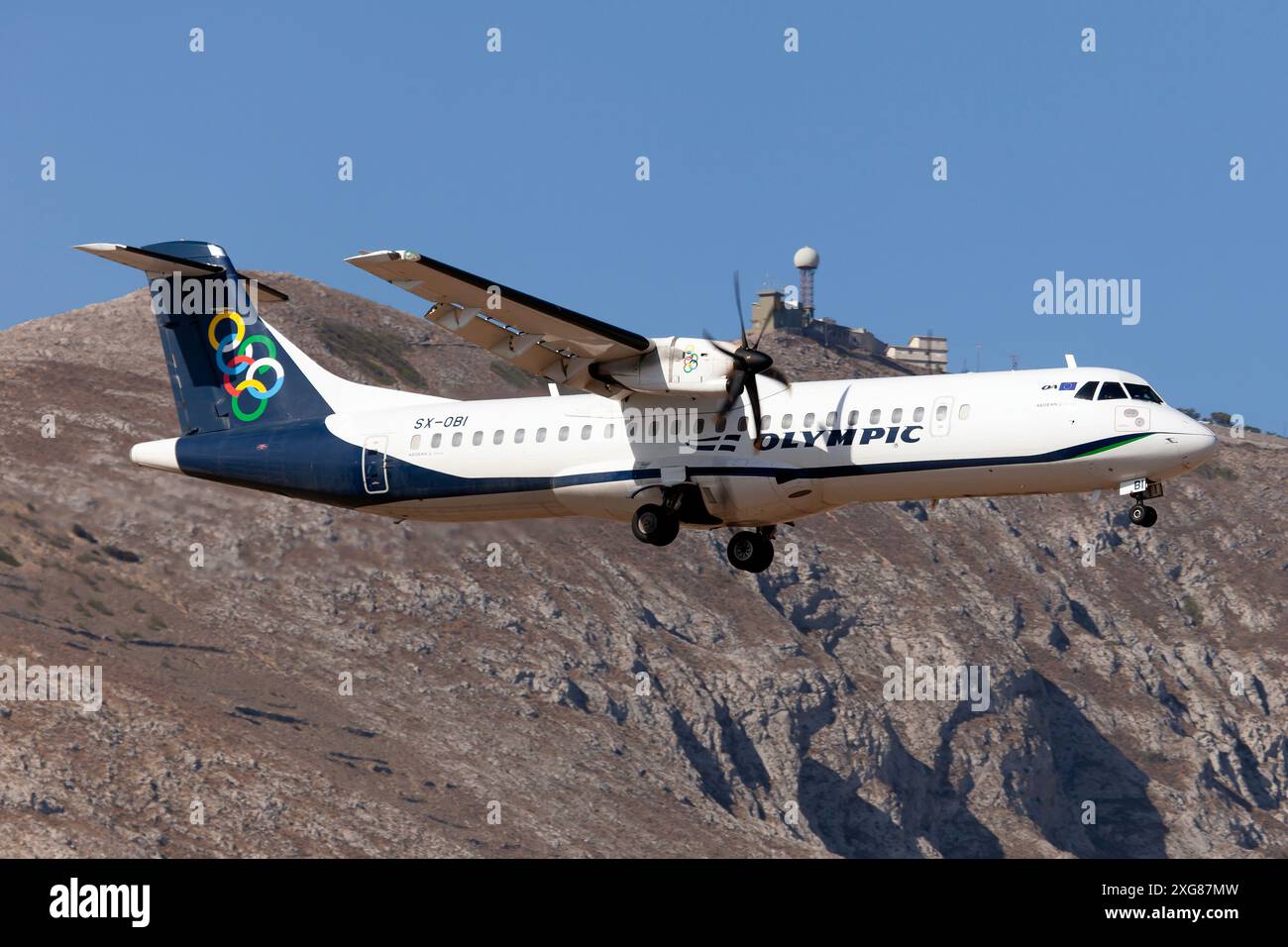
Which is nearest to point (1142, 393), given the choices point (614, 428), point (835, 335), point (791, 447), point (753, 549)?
point (791, 447)

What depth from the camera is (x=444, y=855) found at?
5900cm

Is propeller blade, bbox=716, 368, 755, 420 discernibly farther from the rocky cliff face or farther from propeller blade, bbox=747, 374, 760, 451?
the rocky cliff face

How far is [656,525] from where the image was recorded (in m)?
30.3

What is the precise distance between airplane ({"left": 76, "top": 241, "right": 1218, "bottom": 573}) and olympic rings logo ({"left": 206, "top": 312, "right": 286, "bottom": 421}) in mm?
39

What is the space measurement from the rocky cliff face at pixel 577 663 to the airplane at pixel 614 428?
7.45m

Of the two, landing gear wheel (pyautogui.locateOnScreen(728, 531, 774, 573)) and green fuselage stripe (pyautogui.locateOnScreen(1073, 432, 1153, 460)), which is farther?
landing gear wheel (pyautogui.locateOnScreen(728, 531, 774, 573))

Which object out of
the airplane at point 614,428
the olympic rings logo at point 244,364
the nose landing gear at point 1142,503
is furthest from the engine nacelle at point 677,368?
the olympic rings logo at point 244,364

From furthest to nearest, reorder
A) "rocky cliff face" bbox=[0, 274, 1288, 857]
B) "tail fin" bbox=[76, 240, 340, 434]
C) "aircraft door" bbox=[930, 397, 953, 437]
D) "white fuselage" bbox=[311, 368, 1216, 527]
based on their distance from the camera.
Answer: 1. "rocky cliff face" bbox=[0, 274, 1288, 857]
2. "tail fin" bbox=[76, 240, 340, 434]
3. "aircraft door" bbox=[930, 397, 953, 437]
4. "white fuselage" bbox=[311, 368, 1216, 527]

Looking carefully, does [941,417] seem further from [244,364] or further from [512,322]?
[244,364]

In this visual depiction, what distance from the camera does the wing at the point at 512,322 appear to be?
27562mm

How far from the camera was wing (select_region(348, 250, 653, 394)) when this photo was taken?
27562 millimetres

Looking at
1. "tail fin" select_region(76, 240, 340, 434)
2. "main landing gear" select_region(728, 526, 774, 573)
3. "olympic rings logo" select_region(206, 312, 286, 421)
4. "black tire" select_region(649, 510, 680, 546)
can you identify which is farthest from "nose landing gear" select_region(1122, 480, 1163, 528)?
"olympic rings logo" select_region(206, 312, 286, 421)

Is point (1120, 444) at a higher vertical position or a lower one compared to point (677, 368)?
lower

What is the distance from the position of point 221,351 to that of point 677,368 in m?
10.4
